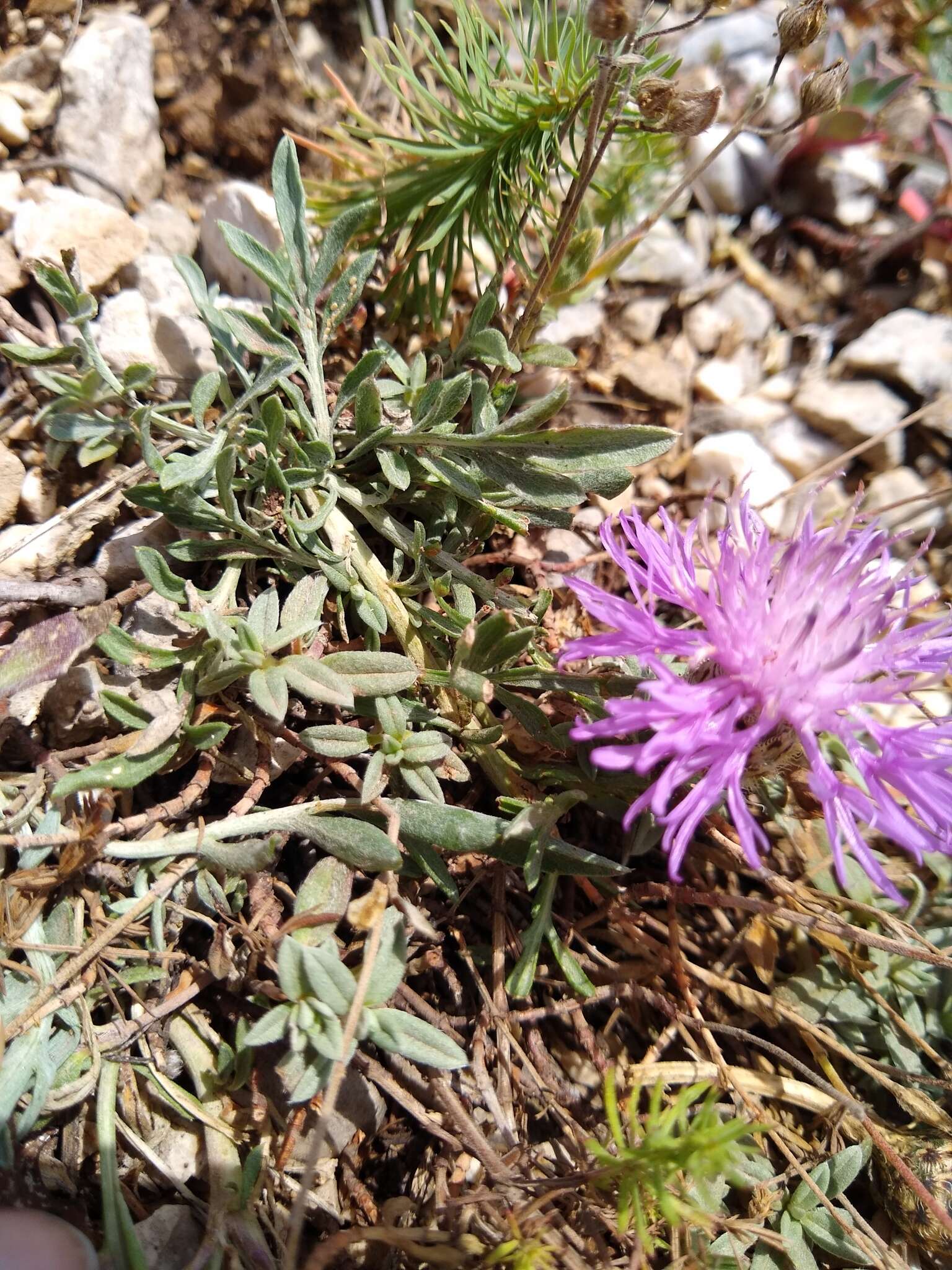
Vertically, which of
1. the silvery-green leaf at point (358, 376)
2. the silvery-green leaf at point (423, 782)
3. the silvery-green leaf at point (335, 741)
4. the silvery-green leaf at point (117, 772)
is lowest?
the silvery-green leaf at point (423, 782)

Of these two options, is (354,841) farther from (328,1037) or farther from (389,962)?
(328,1037)

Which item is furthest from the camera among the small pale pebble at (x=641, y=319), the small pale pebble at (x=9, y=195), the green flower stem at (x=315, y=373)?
the small pale pebble at (x=641, y=319)

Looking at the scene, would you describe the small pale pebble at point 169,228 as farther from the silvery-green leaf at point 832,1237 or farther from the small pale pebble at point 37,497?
the silvery-green leaf at point 832,1237

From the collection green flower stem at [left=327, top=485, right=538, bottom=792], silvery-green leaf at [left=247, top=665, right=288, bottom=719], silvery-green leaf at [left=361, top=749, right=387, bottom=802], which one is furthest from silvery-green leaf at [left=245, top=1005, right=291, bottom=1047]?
green flower stem at [left=327, top=485, right=538, bottom=792]

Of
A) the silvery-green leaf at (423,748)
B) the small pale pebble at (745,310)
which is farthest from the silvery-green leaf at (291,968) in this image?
the small pale pebble at (745,310)

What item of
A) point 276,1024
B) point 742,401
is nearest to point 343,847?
point 276,1024

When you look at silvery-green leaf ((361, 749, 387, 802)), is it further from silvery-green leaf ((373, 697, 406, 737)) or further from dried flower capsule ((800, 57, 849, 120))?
dried flower capsule ((800, 57, 849, 120))

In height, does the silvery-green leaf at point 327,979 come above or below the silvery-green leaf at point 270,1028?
above
